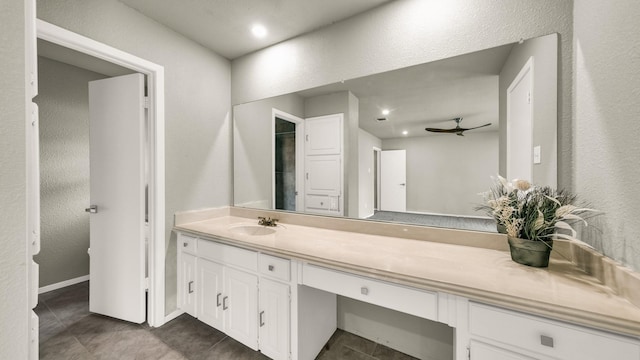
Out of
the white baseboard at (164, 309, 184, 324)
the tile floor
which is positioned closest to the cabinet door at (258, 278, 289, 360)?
the tile floor

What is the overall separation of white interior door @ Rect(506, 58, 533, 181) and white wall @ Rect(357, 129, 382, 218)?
0.77 m

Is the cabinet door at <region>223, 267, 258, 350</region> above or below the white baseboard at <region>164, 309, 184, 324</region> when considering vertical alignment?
above

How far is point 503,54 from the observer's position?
1304 mm

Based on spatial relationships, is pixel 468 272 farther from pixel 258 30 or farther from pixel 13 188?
pixel 258 30

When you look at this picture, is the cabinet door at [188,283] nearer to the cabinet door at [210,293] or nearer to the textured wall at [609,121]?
the cabinet door at [210,293]

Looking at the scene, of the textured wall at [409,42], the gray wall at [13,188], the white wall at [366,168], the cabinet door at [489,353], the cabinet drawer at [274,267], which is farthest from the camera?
the white wall at [366,168]

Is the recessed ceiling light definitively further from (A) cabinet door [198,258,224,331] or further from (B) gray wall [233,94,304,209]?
(A) cabinet door [198,258,224,331]

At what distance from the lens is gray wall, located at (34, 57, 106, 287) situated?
8.26ft

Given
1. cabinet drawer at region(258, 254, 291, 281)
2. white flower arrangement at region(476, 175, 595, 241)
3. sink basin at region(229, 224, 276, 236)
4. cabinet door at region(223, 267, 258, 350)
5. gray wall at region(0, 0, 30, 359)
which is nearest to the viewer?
gray wall at region(0, 0, 30, 359)

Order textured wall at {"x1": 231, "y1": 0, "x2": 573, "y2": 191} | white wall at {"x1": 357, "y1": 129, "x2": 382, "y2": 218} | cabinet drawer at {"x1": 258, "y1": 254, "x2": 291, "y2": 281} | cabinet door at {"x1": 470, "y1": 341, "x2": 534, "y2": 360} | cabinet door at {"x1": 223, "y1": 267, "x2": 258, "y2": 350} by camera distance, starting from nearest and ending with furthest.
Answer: cabinet door at {"x1": 470, "y1": 341, "x2": 534, "y2": 360} → textured wall at {"x1": 231, "y1": 0, "x2": 573, "y2": 191} → cabinet drawer at {"x1": 258, "y1": 254, "x2": 291, "y2": 281} → cabinet door at {"x1": 223, "y1": 267, "x2": 258, "y2": 350} → white wall at {"x1": 357, "y1": 129, "x2": 382, "y2": 218}

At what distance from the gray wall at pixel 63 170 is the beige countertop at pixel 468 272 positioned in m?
2.34

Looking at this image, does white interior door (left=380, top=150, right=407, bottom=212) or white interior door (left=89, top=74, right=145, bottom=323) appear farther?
white interior door (left=89, top=74, right=145, bottom=323)

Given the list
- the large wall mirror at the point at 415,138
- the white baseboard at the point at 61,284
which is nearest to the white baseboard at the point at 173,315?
the large wall mirror at the point at 415,138

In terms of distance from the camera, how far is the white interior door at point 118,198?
1848 mm
